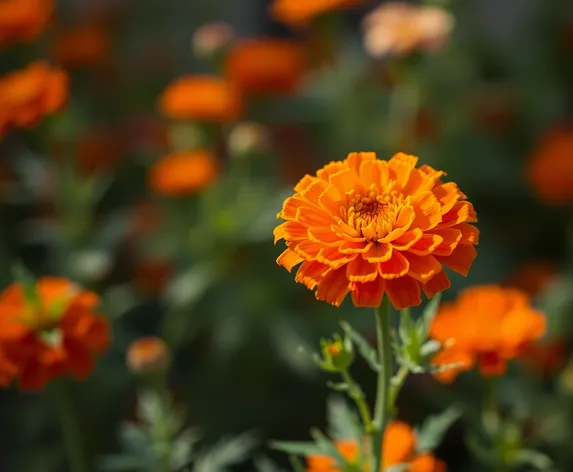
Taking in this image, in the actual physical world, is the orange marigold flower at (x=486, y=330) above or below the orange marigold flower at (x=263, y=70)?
below

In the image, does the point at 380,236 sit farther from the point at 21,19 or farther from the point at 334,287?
the point at 21,19

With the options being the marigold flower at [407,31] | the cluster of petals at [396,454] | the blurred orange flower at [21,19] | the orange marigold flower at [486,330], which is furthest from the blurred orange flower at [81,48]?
the cluster of petals at [396,454]

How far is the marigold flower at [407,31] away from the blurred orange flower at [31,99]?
1.92ft

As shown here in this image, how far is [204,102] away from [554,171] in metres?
0.71

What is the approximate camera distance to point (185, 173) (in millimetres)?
1430

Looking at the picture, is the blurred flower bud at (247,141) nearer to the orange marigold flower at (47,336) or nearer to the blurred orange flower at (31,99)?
the blurred orange flower at (31,99)

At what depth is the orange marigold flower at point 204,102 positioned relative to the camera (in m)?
1.48

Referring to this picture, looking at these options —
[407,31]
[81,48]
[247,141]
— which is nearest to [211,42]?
[247,141]

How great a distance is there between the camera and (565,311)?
1.36m

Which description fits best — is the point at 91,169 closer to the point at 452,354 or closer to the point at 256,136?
the point at 256,136

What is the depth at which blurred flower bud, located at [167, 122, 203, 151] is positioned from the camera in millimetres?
1511

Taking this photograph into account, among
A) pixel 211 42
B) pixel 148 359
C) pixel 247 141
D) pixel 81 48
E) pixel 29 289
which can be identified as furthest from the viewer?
pixel 81 48

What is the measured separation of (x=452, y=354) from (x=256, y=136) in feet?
2.09

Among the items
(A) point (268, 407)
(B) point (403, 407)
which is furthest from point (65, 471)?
(B) point (403, 407)
